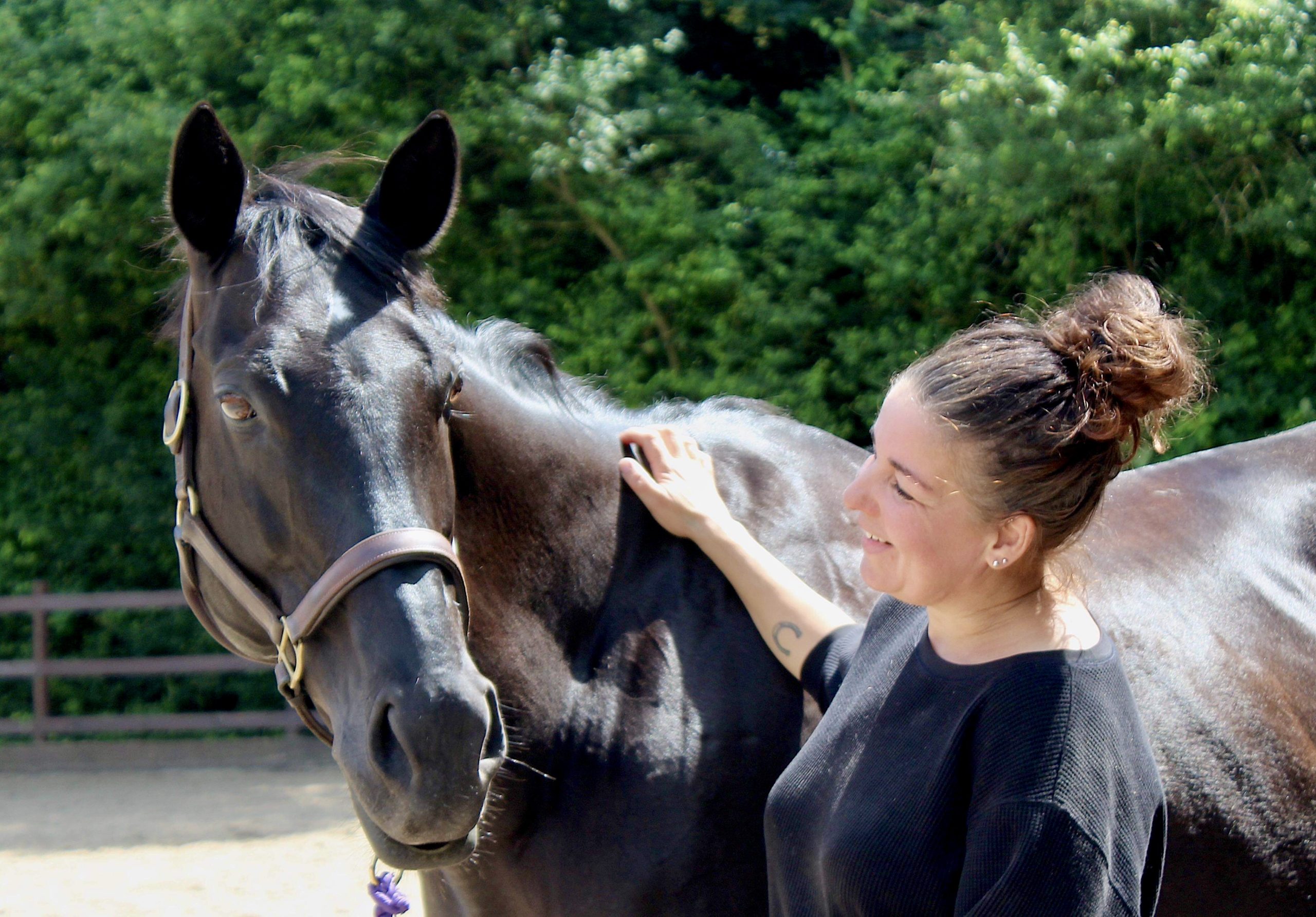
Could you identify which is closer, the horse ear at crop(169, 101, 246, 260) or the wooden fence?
the horse ear at crop(169, 101, 246, 260)

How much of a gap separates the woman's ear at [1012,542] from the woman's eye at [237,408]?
1.08m

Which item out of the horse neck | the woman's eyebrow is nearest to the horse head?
the horse neck

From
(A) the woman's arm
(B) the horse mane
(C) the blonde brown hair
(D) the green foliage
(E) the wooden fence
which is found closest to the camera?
(C) the blonde brown hair

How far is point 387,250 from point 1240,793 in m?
1.84

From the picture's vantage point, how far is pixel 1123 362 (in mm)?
1306

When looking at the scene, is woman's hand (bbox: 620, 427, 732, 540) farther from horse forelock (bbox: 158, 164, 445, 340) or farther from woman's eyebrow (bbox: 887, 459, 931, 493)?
woman's eyebrow (bbox: 887, 459, 931, 493)

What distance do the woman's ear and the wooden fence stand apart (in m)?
7.64

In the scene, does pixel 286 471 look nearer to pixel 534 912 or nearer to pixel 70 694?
pixel 534 912

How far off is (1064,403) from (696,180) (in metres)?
5.78

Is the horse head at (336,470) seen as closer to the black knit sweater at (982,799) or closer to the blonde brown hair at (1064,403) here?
the black knit sweater at (982,799)

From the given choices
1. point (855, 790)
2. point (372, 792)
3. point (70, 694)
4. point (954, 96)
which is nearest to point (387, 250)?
point (372, 792)

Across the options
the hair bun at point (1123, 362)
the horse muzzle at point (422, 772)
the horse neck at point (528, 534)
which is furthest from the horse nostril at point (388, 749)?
the hair bun at point (1123, 362)

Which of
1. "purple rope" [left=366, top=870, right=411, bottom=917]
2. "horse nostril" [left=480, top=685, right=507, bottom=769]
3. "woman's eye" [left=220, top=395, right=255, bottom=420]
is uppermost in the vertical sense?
"woman's eye" [left=220, top=395, right=255, bottom=420]

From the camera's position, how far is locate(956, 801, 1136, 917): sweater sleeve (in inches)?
45.8
